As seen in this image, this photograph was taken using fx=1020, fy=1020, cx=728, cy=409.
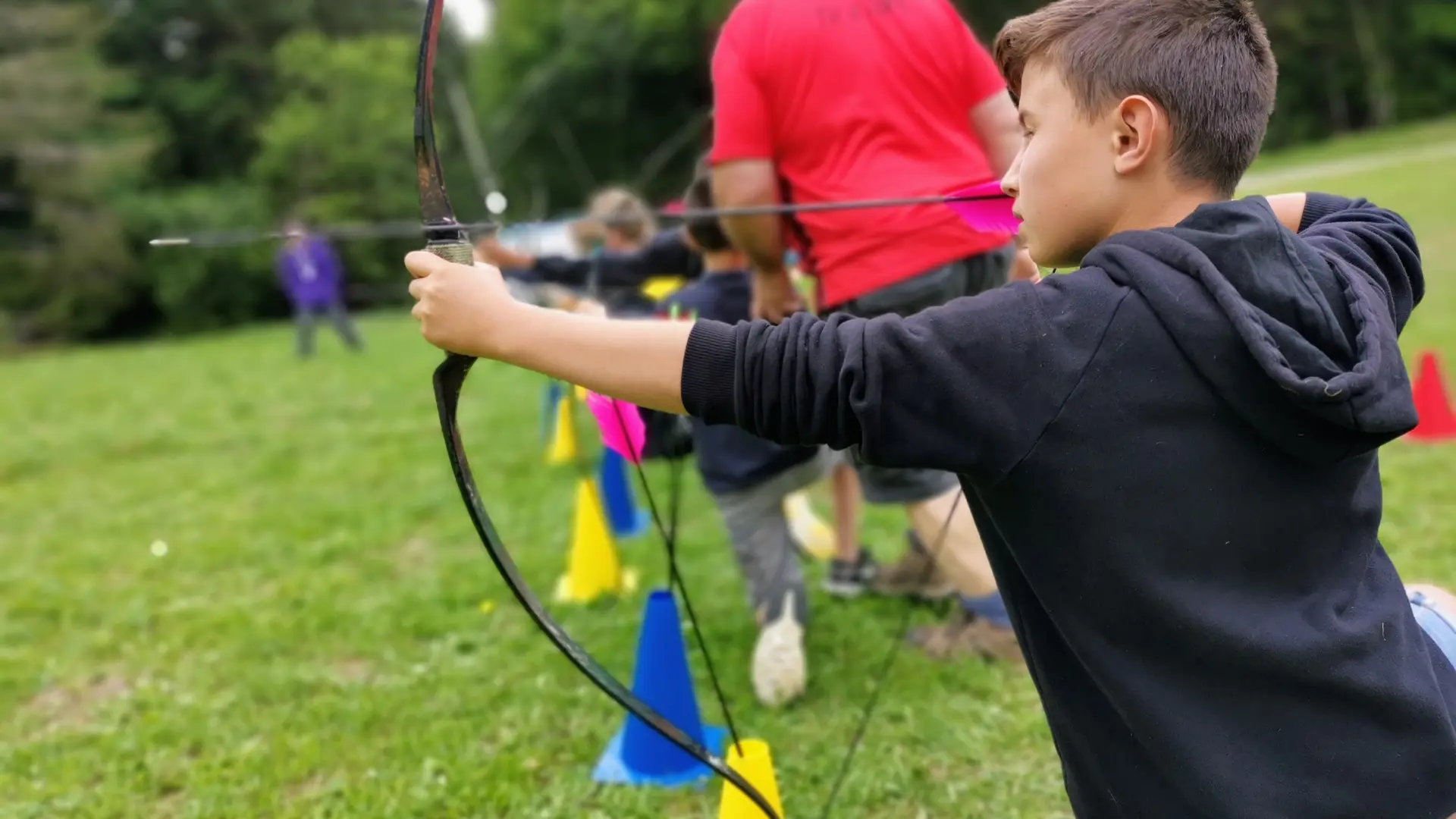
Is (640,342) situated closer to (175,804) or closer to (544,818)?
(544,818)

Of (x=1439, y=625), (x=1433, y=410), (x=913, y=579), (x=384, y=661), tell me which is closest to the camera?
(x=1439, y=625)

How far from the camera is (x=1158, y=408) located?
107cm

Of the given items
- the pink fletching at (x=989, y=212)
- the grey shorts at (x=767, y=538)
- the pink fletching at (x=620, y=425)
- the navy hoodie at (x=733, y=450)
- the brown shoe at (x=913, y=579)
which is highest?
the pink fletching at (x=989, y=212)

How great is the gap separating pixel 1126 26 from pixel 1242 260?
323mm

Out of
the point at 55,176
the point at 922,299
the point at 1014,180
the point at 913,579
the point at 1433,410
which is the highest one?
the point at 55,176

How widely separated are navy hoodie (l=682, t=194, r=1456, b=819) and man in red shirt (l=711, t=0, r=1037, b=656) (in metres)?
1.23

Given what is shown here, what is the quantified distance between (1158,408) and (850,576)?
2411 millimetres

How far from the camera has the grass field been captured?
234 cm

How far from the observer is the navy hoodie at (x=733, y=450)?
287 centimetres

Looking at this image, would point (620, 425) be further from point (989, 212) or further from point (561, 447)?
point (561, 447)

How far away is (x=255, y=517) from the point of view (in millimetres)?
4828

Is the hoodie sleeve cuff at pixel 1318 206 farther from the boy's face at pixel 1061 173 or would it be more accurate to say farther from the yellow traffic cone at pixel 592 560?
the yellow traffic cone at pixel 592 560

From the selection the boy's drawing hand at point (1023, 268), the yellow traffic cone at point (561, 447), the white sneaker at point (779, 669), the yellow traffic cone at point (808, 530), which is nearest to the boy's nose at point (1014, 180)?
the boy's drawing hand at point (1023, 268)

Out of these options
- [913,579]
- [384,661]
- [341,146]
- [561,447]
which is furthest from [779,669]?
[341,146]
